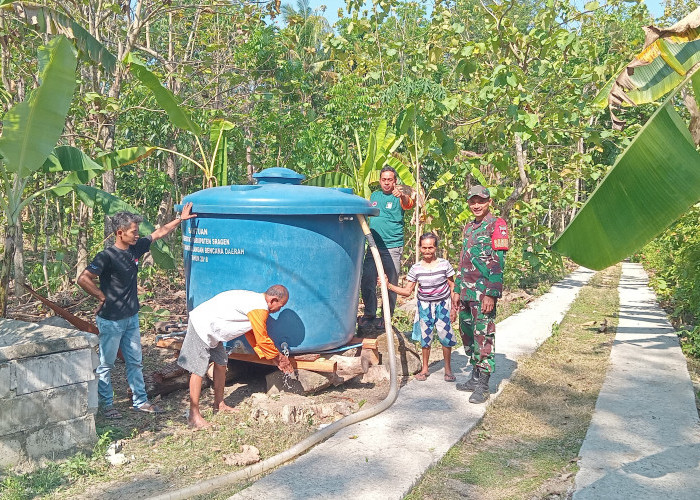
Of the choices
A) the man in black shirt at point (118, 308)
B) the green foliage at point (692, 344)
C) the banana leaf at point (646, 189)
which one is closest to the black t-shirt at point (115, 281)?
the man in black shirt at point (118, 308)

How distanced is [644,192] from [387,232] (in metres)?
3.75

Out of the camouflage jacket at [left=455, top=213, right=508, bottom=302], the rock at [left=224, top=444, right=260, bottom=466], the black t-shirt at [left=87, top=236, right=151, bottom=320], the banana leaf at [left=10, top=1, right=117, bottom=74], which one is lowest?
the rock at [left=224, top=444, right=260, bottom=466]

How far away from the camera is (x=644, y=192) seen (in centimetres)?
269

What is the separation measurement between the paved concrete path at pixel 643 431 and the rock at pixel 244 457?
1778 mm

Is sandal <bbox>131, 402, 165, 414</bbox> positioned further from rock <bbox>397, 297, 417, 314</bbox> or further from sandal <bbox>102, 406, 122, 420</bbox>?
rock <bbox>397, 297, 417, 314</bbox>

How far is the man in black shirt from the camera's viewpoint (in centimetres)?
468

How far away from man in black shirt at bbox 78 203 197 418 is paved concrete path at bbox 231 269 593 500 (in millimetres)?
1545

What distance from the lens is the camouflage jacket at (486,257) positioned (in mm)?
5184

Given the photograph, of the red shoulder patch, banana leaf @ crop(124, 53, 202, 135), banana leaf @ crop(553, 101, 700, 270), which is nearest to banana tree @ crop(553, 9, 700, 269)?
banana leaf @ crop(553, 101, 700, 270)

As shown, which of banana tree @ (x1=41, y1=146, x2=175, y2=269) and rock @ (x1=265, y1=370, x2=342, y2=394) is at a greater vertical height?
banana tree @ (x1=41, y1=146, x2=175, y2=269)

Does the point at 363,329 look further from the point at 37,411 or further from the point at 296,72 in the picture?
the point at 296,72

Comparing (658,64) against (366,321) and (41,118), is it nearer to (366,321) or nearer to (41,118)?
(366,321)

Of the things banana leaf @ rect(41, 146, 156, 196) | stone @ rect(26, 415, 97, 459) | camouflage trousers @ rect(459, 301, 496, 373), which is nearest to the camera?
stone @ rect(26, 415, 97, 459)

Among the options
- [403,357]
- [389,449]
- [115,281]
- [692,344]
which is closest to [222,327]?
[115,281]
